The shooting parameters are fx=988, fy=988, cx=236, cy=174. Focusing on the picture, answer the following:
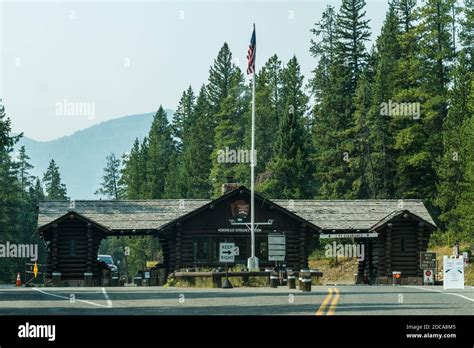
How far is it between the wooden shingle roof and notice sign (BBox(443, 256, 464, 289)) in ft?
54.7

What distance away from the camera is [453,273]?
118ft

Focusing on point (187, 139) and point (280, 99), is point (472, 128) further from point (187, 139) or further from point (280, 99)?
point (187, 139)

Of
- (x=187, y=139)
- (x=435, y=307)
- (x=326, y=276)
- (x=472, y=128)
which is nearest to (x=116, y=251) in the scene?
(x=187, y=139)

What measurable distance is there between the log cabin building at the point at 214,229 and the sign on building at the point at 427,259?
318 centimetres

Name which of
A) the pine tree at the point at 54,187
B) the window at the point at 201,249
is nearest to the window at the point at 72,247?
the window at the point at 201,249

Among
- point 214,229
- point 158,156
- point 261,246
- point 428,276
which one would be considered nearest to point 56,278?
point 214,229

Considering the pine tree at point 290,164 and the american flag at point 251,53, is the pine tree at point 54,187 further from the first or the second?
the american flag at point 251,53

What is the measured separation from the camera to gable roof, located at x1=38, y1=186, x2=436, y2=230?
51.6 m

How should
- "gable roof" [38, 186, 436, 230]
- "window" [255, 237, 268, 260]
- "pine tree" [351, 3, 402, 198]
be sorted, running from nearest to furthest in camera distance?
1. "gable roof" [38, 186, 436, 230]
2. "window" [255, 237, 268, 260]
3. "pine tree" [351, 3, 402, 198]

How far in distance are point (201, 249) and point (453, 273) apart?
1853cm

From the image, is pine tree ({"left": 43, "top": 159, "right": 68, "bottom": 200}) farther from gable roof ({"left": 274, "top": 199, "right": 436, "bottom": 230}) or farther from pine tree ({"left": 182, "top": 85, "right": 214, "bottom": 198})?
gable roof ({"left": 274, "top": 199, "right": 436, "bottom": 230})

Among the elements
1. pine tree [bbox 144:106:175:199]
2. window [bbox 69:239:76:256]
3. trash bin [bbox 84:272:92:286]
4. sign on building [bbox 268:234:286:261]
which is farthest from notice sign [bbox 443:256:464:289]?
pine tree [bbox 144:106:175:199]

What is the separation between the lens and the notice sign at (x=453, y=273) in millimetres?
35438

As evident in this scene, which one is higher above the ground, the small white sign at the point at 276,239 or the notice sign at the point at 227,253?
the small white sign at the point at 276,239
